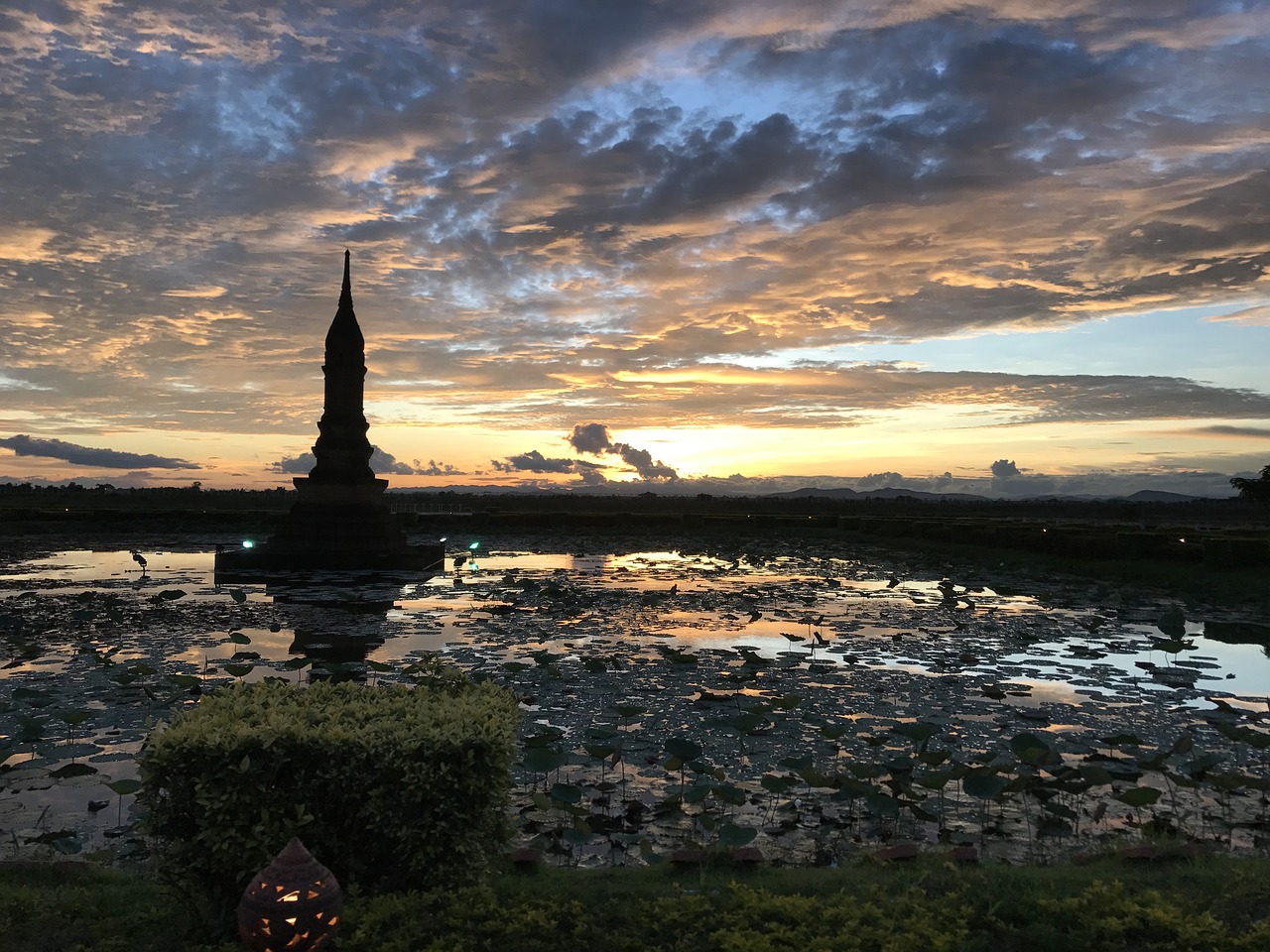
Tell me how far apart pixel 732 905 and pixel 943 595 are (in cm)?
1750

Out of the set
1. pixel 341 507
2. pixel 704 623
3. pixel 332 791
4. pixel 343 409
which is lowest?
pixel 704 623

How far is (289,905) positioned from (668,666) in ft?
28.9

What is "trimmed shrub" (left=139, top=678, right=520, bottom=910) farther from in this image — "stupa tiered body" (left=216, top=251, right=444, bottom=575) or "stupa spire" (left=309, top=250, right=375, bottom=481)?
"stupa spire" (left=309, top=250, right=375, bottom=481)

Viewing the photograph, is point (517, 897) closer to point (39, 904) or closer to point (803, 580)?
point (39, 904)

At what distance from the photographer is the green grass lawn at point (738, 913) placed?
445cm

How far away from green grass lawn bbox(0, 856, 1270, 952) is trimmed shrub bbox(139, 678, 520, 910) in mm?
266

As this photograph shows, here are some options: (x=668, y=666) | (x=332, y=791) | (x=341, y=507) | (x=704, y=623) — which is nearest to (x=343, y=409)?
(x=341, y=507)

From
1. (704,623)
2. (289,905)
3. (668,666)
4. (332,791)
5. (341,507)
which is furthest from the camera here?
(341,507)

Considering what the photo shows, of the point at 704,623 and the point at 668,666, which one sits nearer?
the point at 668,666

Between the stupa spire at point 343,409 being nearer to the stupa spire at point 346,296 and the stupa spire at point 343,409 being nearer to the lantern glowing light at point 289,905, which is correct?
the stupa spire at point 346,296

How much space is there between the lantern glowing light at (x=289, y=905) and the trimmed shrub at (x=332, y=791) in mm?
337

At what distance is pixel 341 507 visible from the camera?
28.0m

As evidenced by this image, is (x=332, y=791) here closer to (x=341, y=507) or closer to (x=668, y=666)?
(x=668, y=666)

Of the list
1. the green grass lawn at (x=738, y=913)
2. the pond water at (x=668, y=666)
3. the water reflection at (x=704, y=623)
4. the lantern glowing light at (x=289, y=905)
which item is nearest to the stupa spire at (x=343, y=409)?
the water reflection at (x=704, y=623)
